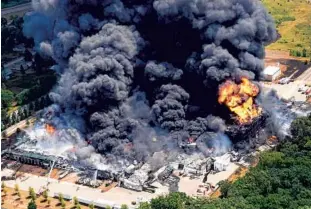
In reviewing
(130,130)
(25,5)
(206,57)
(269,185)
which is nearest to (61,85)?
(130,130)

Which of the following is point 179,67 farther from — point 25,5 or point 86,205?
point 25,5

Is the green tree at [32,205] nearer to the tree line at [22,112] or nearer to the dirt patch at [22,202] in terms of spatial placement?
the dirt patch at [22,202]

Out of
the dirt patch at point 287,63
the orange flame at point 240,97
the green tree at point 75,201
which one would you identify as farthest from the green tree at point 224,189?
the dirt patch at point 287,63

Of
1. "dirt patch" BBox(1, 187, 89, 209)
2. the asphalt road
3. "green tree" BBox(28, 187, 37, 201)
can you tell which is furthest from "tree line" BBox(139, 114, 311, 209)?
the asphalt road

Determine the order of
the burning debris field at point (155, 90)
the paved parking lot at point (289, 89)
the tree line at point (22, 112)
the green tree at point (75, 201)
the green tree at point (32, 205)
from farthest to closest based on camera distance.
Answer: the paved parking lot at point (289, 89)
the tree line at point (22, 112)
the burning debris field at point (155, 90)
the green tree at point (75, 201)
the green tree at point (32, 205)

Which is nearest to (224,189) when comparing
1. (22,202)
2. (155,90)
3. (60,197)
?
(60,197)

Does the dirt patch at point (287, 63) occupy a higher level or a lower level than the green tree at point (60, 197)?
higher
